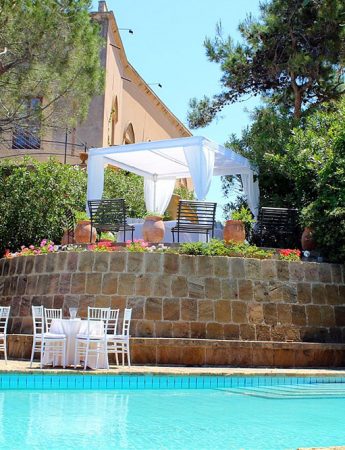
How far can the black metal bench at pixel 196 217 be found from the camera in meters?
→ 12.7

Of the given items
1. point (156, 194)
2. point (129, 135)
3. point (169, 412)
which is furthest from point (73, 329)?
point (129, 135)

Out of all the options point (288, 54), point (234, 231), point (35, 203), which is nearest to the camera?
point (234, 231)

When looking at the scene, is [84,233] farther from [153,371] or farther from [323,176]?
[323,176]

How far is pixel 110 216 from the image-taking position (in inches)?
519

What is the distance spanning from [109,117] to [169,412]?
1874 centimetres

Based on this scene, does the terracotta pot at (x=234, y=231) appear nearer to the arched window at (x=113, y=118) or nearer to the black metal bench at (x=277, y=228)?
the black metal bench at (x=277, y=228)

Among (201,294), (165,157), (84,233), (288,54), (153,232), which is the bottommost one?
(201,294)

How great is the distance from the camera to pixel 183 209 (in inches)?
506

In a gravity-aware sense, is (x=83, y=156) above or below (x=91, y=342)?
above

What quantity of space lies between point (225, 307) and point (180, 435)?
18.4 feet

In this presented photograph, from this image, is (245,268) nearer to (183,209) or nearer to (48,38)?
(183,209)

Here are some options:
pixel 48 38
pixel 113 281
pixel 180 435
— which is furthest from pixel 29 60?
pixel 180 435

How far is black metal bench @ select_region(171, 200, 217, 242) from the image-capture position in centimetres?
1266

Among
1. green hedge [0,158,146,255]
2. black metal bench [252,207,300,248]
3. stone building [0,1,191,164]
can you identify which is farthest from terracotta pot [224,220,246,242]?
stone building [0,1,191,164]
